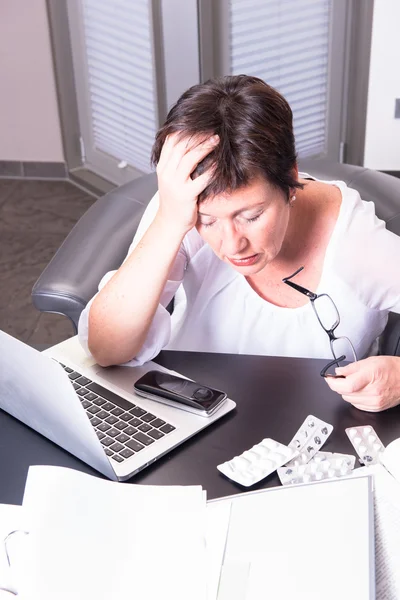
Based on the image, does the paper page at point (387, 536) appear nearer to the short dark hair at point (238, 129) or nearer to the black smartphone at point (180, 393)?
the black smartphone at point (180, 393)

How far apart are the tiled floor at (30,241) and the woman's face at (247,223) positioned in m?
1.57

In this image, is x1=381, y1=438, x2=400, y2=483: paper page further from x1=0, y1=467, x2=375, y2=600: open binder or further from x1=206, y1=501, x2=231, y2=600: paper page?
x1=206, y1=501, x2=231, y2=600: paper page

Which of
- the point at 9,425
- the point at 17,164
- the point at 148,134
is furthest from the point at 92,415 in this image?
the point at 17,164

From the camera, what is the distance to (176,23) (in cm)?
304

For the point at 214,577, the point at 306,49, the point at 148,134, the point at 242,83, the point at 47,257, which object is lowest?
the point at 47,257

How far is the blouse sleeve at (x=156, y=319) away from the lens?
53.0 inches

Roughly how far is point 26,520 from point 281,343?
0.77 m

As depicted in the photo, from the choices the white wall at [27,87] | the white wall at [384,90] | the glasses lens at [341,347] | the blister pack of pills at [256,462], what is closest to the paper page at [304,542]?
the blister pack of pills at [256,462]

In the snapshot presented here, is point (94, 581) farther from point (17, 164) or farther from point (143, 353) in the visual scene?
point (17, 164)

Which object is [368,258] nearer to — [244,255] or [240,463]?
[244,255]

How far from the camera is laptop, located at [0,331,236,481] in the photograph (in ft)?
3.34

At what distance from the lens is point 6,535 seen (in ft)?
3.08

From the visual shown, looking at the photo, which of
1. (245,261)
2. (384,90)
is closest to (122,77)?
(384,90)

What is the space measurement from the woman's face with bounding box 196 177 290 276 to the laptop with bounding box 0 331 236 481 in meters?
0.23
